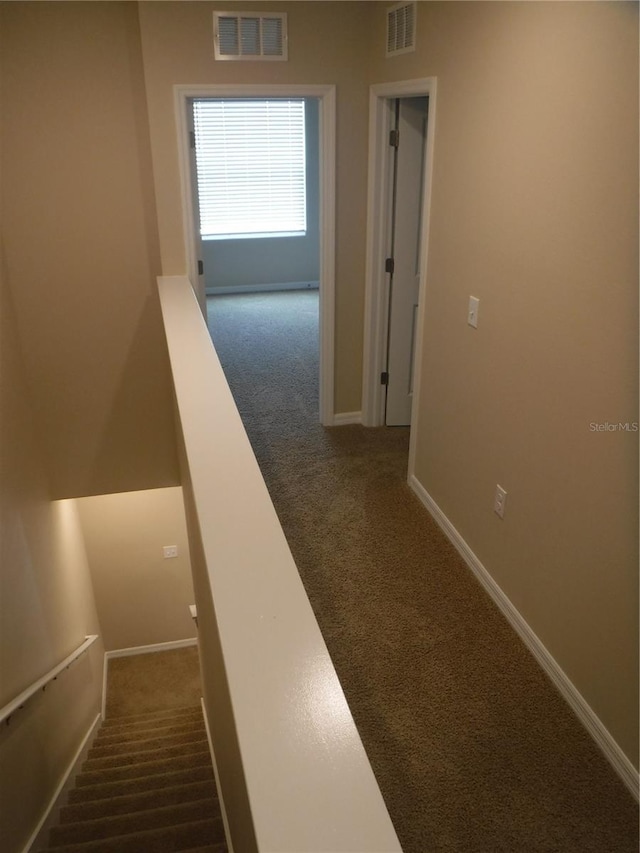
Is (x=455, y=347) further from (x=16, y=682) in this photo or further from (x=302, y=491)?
(x=16, y=682)

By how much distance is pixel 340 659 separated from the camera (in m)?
2.53

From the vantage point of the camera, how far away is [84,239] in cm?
376

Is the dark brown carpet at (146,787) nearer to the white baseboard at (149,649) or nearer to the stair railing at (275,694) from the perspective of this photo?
the white baseboard at (149,649)

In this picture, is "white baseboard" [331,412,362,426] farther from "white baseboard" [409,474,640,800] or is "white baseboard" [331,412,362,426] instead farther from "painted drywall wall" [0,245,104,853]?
"painted drywall wall" [0,245,104,853]

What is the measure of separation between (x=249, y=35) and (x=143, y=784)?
400cm

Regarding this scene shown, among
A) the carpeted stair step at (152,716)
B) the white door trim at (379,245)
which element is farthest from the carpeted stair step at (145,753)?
the white door trim at (379,245)

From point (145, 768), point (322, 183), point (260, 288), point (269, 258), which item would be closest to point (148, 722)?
point (145, 768)

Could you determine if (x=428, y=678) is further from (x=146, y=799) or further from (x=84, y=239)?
(x=84, y=239)

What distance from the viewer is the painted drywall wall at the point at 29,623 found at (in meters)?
2.98

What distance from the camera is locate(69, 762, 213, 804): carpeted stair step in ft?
10.7

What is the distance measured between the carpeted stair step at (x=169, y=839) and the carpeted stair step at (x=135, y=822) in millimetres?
100

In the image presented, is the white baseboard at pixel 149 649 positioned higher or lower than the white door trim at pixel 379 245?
lower

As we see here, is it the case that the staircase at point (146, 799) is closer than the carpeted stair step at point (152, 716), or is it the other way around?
the staircase at point (146, 799)

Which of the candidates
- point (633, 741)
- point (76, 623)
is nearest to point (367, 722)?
point (633, 741)
